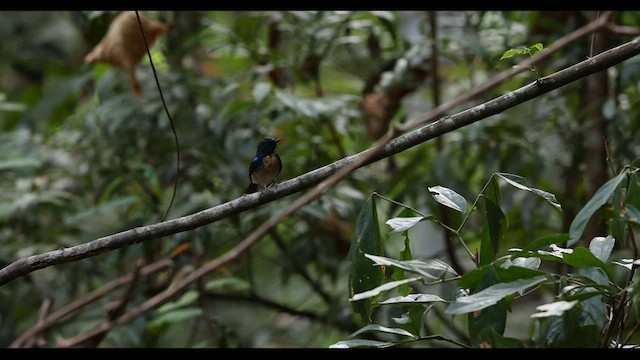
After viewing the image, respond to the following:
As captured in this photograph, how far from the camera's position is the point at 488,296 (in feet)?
3.89

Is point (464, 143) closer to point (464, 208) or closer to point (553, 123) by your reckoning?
point (553, 123)

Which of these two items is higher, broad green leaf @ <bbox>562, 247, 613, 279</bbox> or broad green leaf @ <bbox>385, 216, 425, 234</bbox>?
broad green leaf @ <bbox>385, 216, 425, 234</bbox>

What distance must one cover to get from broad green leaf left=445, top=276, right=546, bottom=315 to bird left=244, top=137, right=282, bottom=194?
1.45 m

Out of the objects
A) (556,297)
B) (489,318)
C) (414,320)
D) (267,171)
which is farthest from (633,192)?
(267,171)

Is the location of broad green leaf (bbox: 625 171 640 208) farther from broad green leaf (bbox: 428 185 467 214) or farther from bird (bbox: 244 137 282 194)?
bird (bbox: 244 137 282 194)

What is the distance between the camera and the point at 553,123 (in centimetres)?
352

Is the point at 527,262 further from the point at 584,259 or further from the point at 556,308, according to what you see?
→ the point at 556,308

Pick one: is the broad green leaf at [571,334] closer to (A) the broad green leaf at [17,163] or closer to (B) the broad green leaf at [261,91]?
(B) the broad green leaf at [261,91]

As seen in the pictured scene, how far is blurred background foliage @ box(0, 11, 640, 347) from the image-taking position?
3.20 metres

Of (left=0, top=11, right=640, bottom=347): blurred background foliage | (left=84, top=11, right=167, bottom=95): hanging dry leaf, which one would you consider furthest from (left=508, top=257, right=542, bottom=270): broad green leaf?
(left=84, top=11, right=167, bottom=95): hanging dry leaf

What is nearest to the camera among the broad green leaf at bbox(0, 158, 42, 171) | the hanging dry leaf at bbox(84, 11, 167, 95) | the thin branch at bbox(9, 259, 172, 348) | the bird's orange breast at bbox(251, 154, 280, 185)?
the bird's orange breast at bbox(251, 154, 280, 185)

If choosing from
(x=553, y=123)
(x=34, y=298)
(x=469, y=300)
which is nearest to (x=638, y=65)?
(x=553, y=123)

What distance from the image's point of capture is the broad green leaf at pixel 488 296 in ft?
3.83

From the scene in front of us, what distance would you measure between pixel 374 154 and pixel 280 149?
1888 mm
